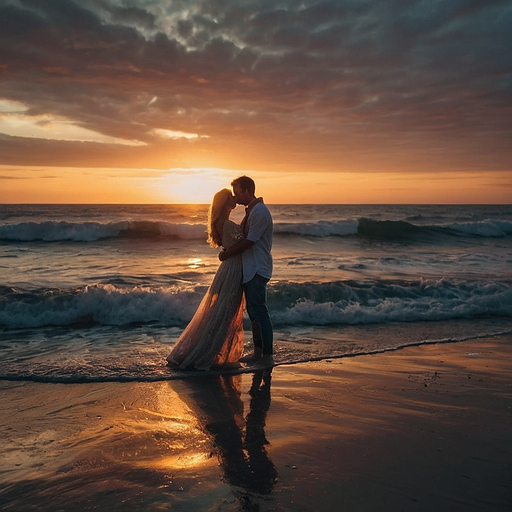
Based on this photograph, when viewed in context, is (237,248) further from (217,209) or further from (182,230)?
(182,230)

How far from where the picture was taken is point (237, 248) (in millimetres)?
5770

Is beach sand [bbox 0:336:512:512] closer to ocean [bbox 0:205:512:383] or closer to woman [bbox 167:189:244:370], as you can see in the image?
woman [bbox 167:189:244:370]

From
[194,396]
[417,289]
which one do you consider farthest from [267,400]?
[417,289]

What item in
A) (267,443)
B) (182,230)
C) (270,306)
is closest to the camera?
(267,443)

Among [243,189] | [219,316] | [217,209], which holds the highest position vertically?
[243,189]

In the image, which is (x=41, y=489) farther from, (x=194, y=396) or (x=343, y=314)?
(x=343, y=314)

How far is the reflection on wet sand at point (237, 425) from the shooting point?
3.16 meters

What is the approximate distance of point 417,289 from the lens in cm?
1118

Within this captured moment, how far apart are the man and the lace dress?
0.35 ft

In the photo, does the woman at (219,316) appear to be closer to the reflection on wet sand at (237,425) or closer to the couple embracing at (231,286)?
the couple embracing at (231,286)

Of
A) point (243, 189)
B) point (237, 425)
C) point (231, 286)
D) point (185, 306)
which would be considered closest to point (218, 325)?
point (231, 286)

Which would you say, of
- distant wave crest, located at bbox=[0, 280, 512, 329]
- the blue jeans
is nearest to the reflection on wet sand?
the blue jeans

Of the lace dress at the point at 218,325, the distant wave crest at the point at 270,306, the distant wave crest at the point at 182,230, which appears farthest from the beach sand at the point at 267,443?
the distant wave crest at the point at 182,230

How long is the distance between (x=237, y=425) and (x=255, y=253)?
7.23 feet
